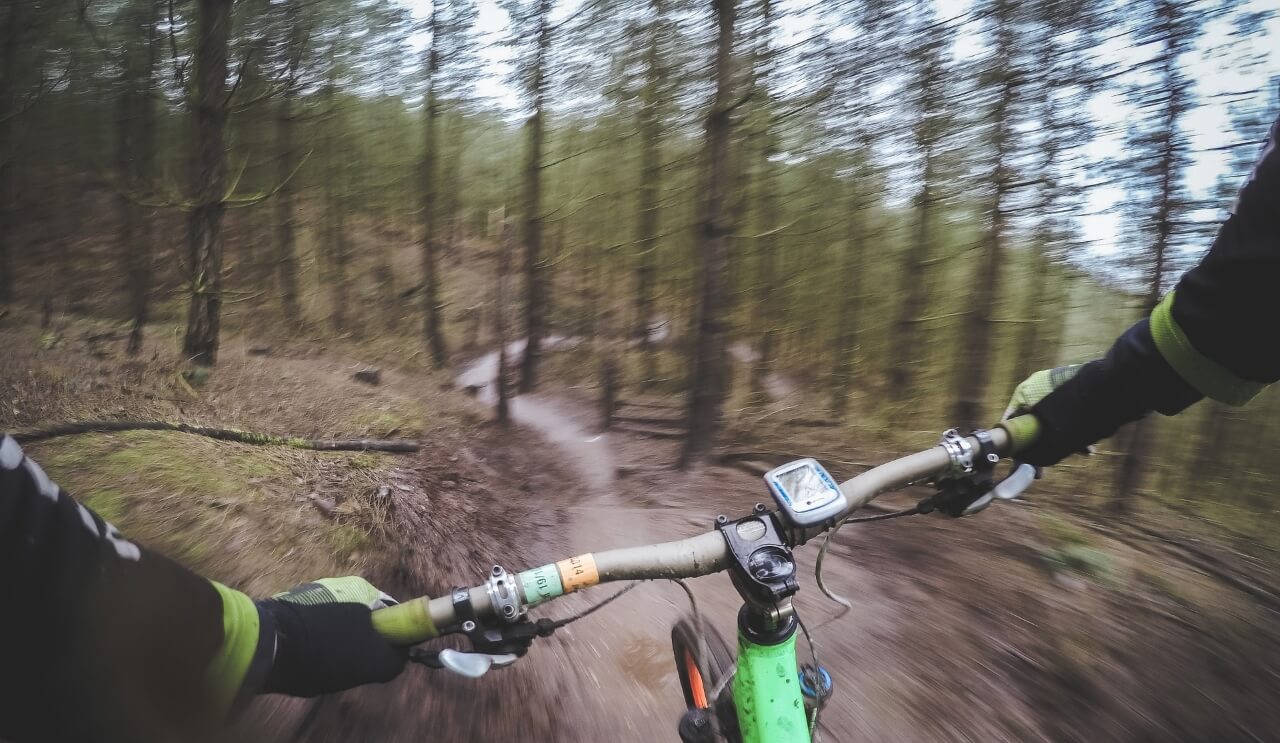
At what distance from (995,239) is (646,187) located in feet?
16.9

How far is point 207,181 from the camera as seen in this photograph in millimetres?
4816

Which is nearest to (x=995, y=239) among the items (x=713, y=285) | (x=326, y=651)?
(x=713, y=285)

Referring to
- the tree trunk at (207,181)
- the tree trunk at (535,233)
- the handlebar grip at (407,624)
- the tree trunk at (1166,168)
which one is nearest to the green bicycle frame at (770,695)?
the handlebar grip at (407,624)

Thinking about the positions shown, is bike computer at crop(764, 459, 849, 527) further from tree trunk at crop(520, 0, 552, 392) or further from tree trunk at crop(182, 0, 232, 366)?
tree trunk at crop(520, 0, 552, 392)

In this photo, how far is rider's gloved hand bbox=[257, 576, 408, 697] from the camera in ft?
3.40

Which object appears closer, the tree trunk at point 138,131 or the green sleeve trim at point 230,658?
the green sleeve trim at point 230,658

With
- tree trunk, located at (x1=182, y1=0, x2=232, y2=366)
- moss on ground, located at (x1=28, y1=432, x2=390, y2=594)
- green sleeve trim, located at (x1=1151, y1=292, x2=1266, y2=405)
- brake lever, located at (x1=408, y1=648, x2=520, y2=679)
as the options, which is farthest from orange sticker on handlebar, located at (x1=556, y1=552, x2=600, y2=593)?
tree trunk, located at (x1=182, y1=0, x2=232, y2=366)

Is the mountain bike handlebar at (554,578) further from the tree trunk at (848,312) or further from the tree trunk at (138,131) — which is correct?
the tree trunk at (848,312)

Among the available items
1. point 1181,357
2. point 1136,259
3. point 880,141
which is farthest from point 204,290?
point 1136,259

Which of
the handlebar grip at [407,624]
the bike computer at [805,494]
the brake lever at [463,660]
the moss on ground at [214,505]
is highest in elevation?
the bike computer at [805,494]

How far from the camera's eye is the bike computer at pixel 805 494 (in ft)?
3.76

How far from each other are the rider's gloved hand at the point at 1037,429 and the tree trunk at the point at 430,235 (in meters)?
6.38

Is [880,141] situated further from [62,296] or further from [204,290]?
[62,296]

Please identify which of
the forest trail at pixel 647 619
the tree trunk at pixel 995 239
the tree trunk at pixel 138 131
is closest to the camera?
the forest trail at pixel 647 619
